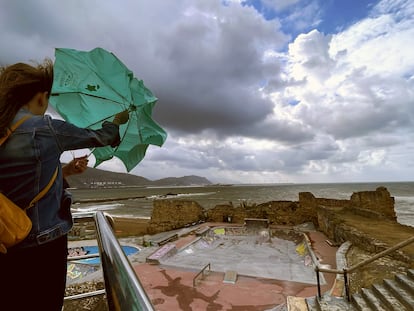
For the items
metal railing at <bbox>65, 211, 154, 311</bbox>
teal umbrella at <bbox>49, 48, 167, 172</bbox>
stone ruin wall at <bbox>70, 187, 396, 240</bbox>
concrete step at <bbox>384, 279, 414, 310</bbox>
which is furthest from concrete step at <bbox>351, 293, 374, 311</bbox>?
stone ruin wall at <bbox>70, 187, 396, 240</bbox>

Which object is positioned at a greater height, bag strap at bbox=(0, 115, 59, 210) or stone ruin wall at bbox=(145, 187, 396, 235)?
bag strap at bbox=(0, 115, 59, 210)

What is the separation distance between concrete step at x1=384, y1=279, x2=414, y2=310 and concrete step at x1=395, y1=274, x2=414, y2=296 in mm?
66

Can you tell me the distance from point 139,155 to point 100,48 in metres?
0.89

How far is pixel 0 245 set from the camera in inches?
30.8

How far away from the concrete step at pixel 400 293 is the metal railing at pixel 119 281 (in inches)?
235

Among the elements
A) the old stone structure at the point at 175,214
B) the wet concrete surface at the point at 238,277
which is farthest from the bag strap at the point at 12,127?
the old stone structure at the point at 175,214

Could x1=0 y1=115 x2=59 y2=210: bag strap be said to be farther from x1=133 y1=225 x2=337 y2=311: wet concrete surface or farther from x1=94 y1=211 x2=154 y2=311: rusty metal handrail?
x1=133 y1=225 x2=337 y2=311: wet concrete surface

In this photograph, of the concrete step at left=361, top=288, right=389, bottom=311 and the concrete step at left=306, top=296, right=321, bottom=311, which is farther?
the concrete step at left=306, top=296, right=321, bottom=311

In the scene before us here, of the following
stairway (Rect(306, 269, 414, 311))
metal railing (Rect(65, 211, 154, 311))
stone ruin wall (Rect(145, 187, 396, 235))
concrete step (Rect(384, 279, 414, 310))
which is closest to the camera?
metal railing (Rect(65, 211, 154, 311))

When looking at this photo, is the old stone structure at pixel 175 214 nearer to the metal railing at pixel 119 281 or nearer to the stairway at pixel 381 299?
the stairway at pixel 381 299

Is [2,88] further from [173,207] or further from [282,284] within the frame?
[173,207]

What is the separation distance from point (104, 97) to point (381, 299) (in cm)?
669

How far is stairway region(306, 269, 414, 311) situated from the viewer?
4762mm

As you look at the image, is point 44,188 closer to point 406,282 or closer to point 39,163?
point 39,163
